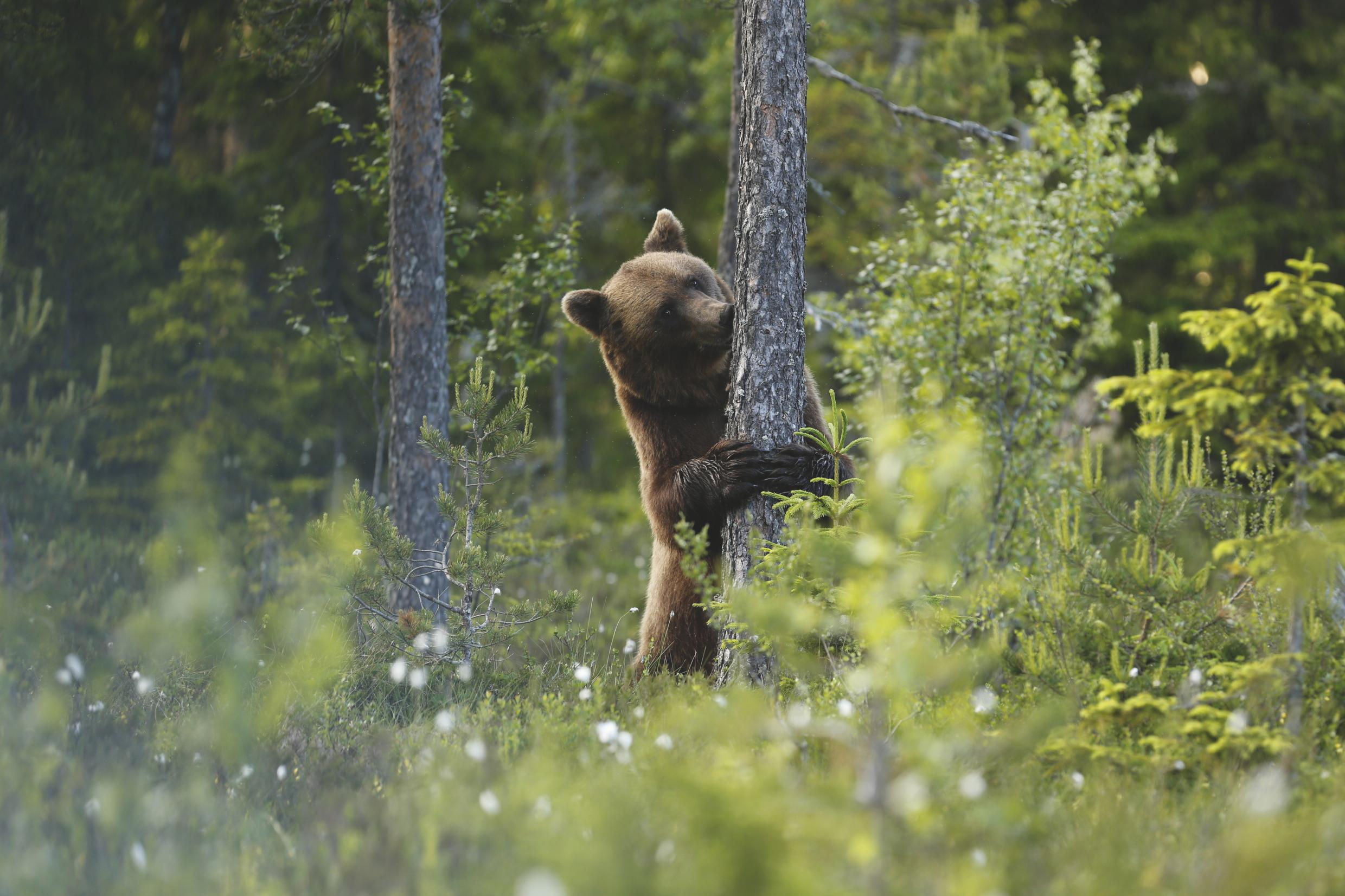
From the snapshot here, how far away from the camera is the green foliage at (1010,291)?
8156mm

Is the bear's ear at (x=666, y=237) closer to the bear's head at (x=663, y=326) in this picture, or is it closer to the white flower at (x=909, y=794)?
the bear's head at (x=663, y=326)

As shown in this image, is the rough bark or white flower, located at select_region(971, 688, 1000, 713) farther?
the rough bark

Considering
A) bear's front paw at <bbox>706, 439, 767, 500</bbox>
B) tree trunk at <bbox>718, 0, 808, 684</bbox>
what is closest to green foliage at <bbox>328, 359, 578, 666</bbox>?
bear's front paw at <bbox>706, 439, 767, 500</bbox>

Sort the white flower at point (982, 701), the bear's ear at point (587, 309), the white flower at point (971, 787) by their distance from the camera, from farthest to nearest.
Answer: the bear's ear at point (587, 309) < the white flower at point (982, 701) < the white flower at point (971, 787)

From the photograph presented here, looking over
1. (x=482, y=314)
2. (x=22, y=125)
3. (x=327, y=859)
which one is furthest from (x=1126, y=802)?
(x=22, y=125)

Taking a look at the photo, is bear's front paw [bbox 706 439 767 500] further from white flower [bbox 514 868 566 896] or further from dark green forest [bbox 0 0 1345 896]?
white flower [bbox 514 868 566 896]

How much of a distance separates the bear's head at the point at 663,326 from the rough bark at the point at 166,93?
12.7 m

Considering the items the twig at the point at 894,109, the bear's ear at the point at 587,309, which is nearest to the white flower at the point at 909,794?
the bear's ear at the point at 587,309

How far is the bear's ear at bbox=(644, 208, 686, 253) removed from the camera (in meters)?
6.51

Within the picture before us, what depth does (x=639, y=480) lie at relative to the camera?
10727 millimetres

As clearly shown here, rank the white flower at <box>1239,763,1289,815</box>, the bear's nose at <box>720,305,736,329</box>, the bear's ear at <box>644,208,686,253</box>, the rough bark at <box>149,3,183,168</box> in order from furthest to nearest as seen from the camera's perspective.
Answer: the rough bark at <box>149,3,183,168</box> → the bear's ear at <box>644,208,686,253</box> → the bear's nose at <box>720,305,736,329</box> → the white flower at <box>1239,763,1289,815</box>

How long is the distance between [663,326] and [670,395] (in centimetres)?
37

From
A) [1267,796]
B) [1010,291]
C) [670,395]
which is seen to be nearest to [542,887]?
[1267,796]

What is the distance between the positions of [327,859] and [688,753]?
3.83 ft
